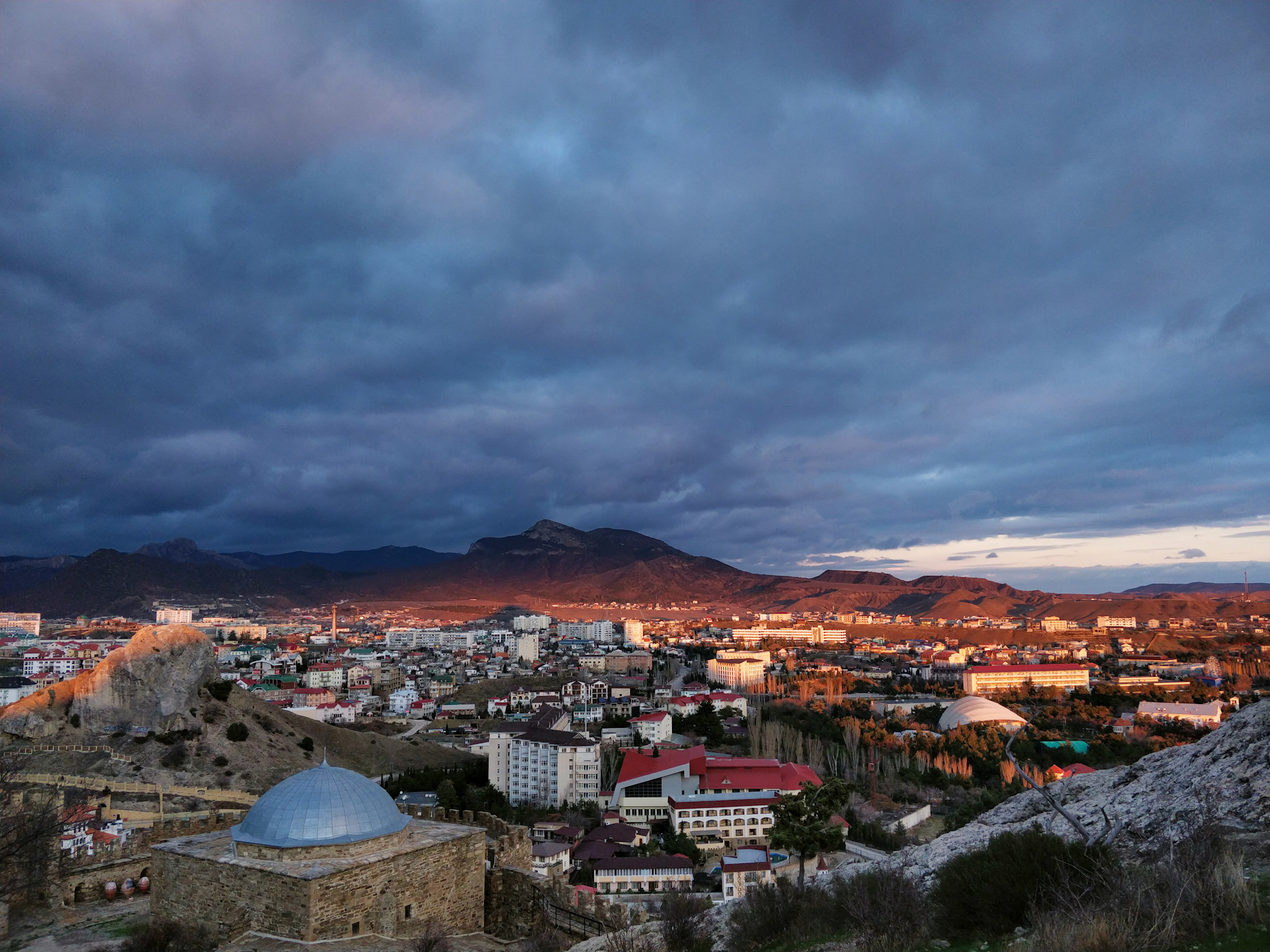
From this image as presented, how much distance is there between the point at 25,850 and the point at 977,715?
5409cm

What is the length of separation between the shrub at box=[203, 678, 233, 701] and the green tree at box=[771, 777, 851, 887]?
3649 cm

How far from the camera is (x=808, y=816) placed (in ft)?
43.3

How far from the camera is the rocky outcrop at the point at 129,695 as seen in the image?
38.0 meters

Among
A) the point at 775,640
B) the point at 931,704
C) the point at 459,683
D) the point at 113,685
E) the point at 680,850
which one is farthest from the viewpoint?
the point at 775,640

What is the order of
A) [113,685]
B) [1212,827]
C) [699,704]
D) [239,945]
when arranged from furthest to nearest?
[699,704], [113,685], [239,945], [1212,827]

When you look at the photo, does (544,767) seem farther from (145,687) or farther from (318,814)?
(318,814)

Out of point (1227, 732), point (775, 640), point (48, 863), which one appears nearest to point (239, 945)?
point (48, 863)

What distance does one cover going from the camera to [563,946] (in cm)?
988

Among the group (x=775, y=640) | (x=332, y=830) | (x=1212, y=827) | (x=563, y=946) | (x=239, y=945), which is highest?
(x=1212, y=827)

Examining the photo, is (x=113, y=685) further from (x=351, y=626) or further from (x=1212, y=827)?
(x=351, y=626)

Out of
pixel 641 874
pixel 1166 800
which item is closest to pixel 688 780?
pixel 641 874

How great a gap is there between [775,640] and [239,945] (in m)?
131

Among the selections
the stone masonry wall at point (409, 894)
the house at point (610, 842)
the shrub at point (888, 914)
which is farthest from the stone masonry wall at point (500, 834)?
the house at point (610, 842)

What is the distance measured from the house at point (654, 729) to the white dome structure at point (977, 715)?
18397mm
